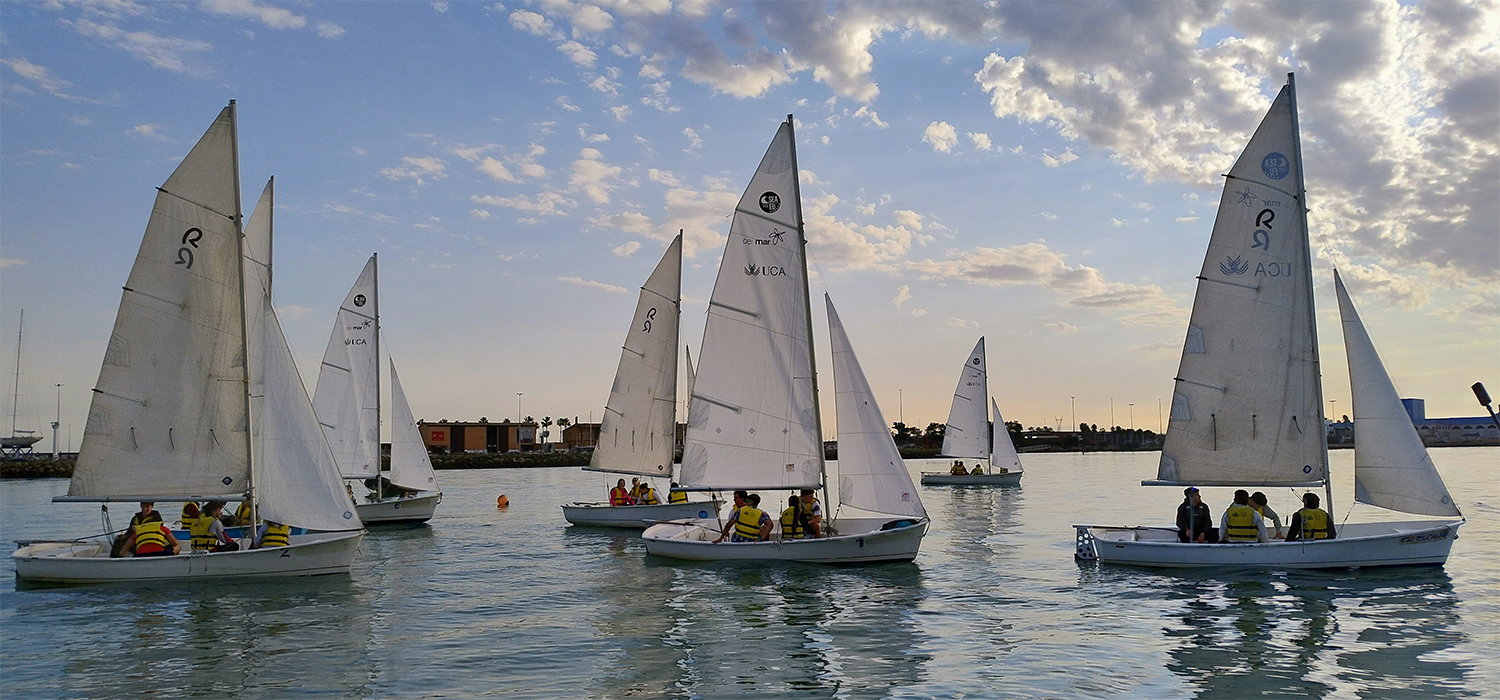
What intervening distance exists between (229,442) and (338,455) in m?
13.9

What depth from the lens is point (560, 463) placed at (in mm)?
119625

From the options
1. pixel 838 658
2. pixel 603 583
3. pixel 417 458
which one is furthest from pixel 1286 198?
pixel 417 458

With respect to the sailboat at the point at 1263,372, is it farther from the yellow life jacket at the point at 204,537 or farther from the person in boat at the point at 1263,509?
the yellow life jacket at the point at 204,537

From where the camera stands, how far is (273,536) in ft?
63.7

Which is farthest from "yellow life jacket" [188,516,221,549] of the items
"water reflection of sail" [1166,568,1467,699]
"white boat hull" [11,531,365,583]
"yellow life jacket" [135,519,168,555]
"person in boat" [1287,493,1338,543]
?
"person in boat" [1287,493,1338,543]

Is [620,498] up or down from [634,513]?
up

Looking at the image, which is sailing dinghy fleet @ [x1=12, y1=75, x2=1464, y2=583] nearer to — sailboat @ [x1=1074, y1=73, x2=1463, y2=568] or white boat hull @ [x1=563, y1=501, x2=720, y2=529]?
sailboat @ [x1=1074, y1=73, x2=1463, y2=568]

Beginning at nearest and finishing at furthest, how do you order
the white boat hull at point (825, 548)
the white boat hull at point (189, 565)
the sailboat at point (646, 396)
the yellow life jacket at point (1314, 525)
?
the white boat hull at point (189, 565), the yellow life jacket at point (1314, 525), the white boat hull at point (825, 548), the sailboat at point (646, 396)

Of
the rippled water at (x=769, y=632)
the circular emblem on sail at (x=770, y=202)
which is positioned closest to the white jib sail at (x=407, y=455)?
the rippled water at (x=769, y=632)

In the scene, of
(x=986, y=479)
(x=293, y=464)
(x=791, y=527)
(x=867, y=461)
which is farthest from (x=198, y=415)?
(x=986, y=479)

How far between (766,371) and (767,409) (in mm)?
890

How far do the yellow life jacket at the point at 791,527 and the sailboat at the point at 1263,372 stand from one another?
6.55 meters

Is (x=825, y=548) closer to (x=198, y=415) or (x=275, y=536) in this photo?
(x=275, y=536)

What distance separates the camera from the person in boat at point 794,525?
21031 millimetres
